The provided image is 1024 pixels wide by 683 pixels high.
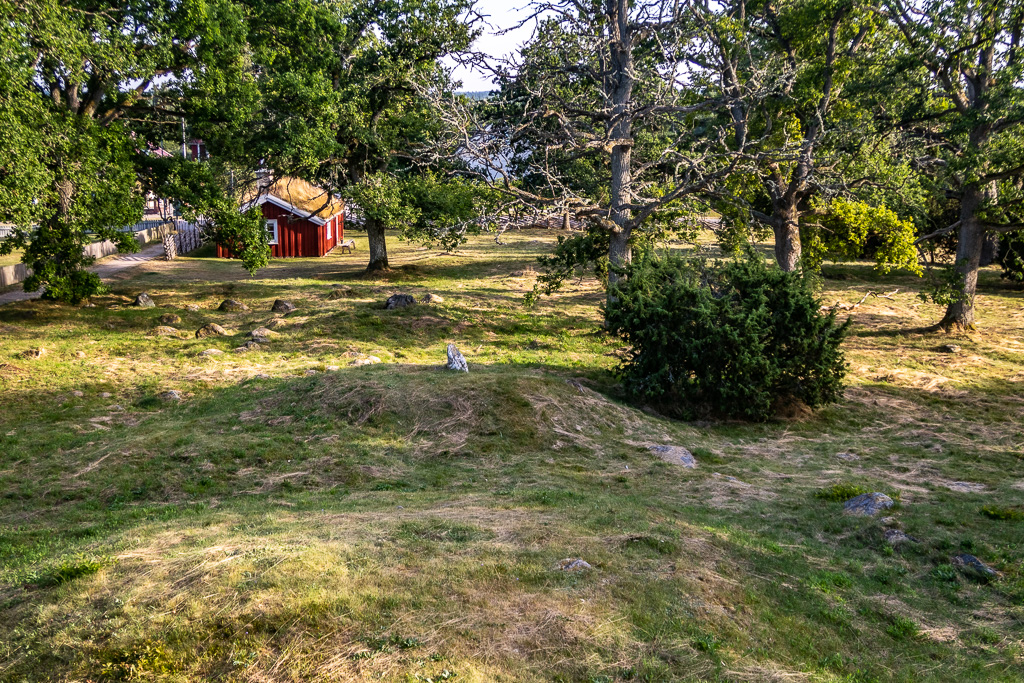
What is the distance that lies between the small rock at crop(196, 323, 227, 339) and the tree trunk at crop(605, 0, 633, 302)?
10711 millimetres

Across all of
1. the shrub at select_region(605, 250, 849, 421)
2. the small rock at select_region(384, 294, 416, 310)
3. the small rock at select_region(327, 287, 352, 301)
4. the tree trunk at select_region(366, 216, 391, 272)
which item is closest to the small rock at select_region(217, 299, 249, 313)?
the small rock at select_region(327, 287, 352, 301)

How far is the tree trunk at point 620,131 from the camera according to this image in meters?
18.4

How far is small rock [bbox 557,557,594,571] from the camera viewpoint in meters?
6.41

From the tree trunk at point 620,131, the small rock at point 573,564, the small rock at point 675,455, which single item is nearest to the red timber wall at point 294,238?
the tree trunk at point 620,131

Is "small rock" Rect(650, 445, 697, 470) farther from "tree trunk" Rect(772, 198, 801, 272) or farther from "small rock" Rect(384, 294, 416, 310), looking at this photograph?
"small rock" Rect(384, 294, 416, 310)

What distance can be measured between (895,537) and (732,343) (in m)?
5.88

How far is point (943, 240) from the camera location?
30.6 metres

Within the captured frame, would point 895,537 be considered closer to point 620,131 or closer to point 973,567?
point 973,567

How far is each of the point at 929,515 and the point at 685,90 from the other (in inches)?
636

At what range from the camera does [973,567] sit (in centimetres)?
733

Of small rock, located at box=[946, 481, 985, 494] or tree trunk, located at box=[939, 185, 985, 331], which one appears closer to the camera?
small rock, located at box=[946, 481, 985, 494]

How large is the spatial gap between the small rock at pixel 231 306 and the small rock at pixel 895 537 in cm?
1997

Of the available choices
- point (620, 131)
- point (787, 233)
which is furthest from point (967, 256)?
point (620, 131)

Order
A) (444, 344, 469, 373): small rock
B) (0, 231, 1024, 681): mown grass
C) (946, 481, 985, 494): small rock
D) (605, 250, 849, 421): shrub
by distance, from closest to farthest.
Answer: (0, 231, 1024, 681): mown grass
(946, 481, 985, 494): small rock
(605, 250, 849, 421): shrub
(444, 344, 469, 373): small rock
